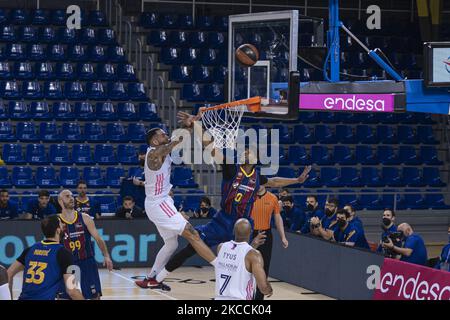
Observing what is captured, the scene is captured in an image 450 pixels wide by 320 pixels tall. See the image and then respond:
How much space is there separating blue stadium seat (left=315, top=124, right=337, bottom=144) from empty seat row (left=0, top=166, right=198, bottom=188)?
3.72 metres

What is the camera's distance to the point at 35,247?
370 inches

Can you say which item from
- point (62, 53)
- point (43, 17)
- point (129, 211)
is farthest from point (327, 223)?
point (43, 17)

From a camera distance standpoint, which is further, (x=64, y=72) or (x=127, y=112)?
(x=64, y=72)

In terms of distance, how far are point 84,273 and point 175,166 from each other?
9682 mm

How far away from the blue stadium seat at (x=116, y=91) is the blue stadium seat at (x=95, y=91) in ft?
0.51

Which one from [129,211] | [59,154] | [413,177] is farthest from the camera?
[413,177]

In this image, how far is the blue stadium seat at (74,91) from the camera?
867 inches

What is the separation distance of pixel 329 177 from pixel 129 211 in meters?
6.15

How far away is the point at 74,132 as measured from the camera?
2128 cm

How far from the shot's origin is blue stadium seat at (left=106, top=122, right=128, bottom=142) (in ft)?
70.6

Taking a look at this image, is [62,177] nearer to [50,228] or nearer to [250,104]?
[250,104]

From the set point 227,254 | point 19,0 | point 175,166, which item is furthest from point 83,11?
point 227,254

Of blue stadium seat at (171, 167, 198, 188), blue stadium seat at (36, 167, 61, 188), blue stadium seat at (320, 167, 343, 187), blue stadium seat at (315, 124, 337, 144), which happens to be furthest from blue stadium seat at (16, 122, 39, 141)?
blue stadium seat at (315, 124, 337, 144)

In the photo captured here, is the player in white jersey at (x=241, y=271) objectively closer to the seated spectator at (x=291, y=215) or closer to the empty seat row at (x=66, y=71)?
the seated spectator at (x=291, y=215)
